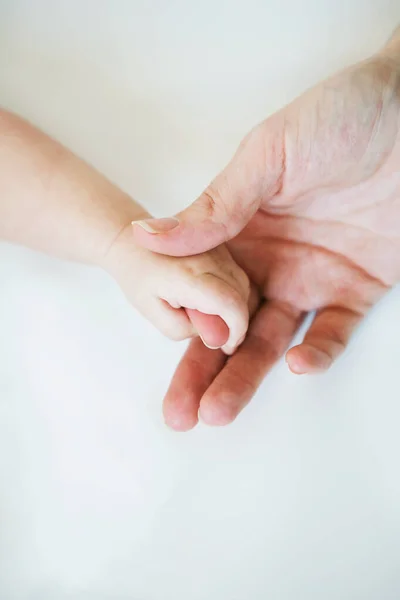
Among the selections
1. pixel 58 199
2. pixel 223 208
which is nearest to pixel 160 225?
pixel 223 208

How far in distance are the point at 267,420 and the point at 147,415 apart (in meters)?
0.14

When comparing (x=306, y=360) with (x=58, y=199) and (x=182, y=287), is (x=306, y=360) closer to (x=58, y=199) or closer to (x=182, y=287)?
(x=182, y=287)

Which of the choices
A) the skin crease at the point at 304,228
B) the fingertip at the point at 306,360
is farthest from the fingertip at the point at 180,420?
the fingertip at the point at 306,360

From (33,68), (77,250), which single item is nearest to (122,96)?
(33,68)

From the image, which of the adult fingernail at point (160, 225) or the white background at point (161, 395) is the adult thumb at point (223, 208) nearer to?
the adult fingernail at point (160, 225)

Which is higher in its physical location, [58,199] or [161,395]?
[58,199]

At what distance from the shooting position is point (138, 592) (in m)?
0.65

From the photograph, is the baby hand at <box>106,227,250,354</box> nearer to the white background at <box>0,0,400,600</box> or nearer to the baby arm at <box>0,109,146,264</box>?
the baby arm at <box>0,109,146,264</box>

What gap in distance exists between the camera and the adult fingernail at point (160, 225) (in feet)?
1.55

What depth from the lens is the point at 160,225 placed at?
476 mm

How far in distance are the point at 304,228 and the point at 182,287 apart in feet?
0.58

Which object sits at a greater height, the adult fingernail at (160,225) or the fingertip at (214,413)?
the adult fingernail at (160,225)

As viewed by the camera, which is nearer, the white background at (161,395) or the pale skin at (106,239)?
the pale skin at (106,239)

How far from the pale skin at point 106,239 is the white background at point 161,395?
108 mm
